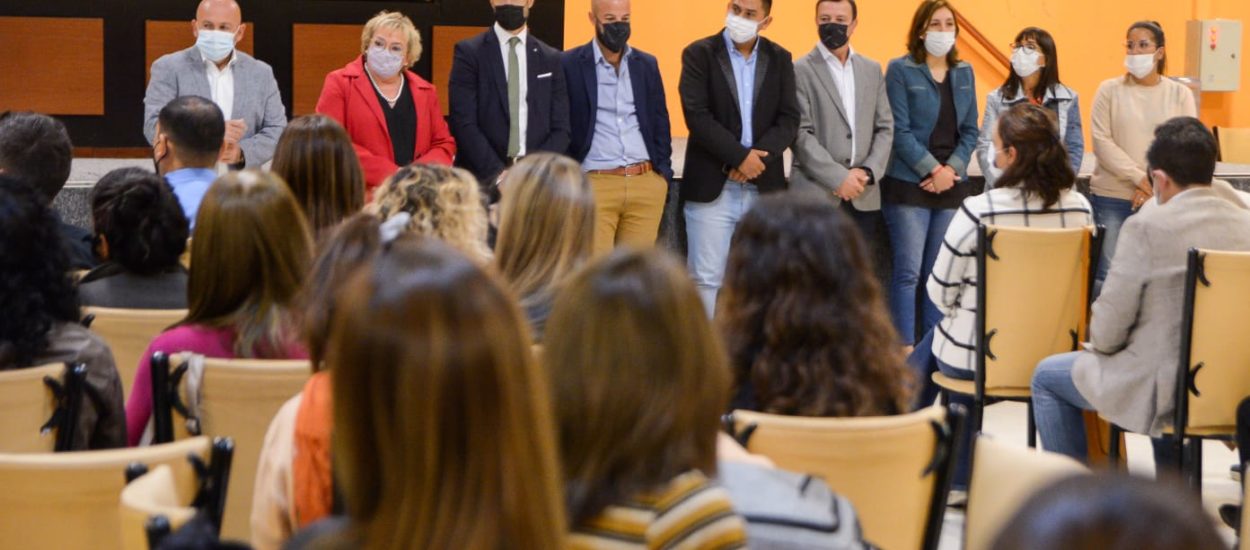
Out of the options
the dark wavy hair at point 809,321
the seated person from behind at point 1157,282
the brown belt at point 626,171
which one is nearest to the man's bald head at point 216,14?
the brown belt at point 626,171

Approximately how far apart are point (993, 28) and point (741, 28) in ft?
14.8

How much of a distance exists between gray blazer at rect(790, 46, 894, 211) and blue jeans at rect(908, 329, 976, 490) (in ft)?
4.41

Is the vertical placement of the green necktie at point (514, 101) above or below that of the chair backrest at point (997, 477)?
above

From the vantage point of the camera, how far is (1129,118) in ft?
21.7

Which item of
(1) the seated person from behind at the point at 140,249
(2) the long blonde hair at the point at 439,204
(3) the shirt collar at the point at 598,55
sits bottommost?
(1) the seated person from behind at the point at 140,249

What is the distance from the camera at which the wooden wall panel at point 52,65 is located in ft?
25.5

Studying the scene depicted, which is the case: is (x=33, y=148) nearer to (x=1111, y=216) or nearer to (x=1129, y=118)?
(x=1111, y=216)

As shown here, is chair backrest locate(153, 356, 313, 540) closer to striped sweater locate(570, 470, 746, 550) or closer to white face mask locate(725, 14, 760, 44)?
striped sweater locate(570, 470, 746, 550)

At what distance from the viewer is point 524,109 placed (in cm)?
584

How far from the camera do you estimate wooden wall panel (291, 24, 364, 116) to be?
8219mm

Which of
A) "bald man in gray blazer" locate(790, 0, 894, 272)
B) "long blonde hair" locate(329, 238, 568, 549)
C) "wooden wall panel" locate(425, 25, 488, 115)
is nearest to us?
"long blonde hair" locate(329, 238, 568, 549)

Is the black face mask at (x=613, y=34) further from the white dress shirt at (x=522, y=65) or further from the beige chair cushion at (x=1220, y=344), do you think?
the beige chair cushion at (x=1220, y=344)

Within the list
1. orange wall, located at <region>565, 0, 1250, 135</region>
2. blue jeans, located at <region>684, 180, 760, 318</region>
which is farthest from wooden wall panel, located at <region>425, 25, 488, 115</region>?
blue jeans, located at <region>684, 180, 760, 318</region>

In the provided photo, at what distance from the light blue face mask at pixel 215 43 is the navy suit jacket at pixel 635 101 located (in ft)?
4.32
